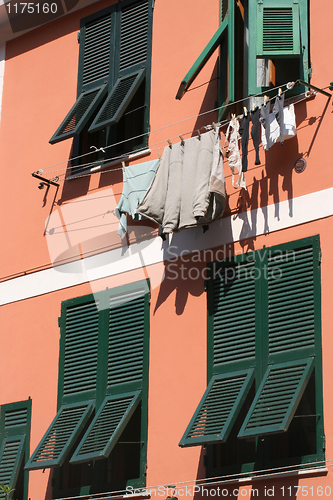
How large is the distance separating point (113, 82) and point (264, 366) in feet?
14.7

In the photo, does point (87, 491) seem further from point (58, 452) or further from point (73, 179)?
point (73, 179)

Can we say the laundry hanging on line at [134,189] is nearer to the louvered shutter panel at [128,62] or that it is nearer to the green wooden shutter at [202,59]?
the louvered shutter panel at [128,62]

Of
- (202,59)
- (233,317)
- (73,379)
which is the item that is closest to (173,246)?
(233,317)

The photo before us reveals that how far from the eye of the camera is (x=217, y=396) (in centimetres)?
915

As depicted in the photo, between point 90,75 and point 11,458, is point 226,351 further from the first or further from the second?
point 90,75

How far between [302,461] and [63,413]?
3094mm

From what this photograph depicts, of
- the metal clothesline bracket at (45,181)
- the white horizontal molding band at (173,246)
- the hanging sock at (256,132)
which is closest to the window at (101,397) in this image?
the white horizontal molding band at (173,246)

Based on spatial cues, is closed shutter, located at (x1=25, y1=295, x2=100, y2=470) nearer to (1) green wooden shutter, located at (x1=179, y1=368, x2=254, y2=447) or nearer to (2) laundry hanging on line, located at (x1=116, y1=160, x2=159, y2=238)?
(2) laundry hanging on line, located at (x1=116, y1=160, x2=159, y2=238)

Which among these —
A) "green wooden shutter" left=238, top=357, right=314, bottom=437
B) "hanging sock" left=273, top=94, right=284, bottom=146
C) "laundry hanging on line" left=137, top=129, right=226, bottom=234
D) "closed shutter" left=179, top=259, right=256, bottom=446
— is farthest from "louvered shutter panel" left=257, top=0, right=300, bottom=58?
"green wooden shutter" left=238, top=357, right=314, bottom=437

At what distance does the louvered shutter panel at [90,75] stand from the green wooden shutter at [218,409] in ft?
12.7

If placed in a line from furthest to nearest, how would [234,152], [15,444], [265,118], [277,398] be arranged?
[15,444] → [234,152] → [265,118] → [277,398]

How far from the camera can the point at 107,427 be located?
9.76 m

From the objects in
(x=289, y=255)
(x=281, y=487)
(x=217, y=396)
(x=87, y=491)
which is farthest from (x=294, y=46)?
(x=87, y=491)

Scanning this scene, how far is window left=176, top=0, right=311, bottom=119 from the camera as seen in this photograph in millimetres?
9867
